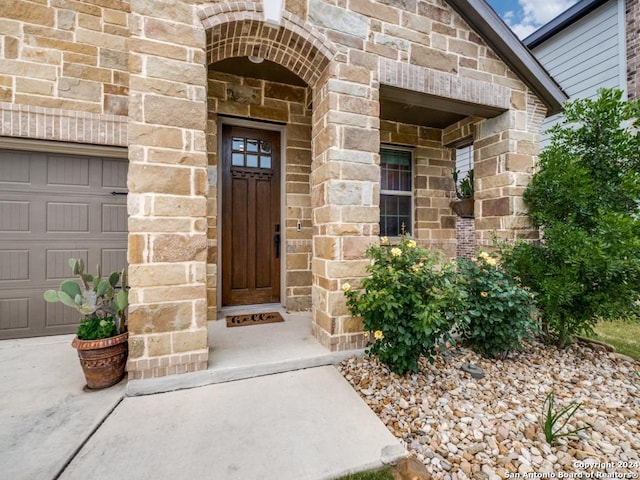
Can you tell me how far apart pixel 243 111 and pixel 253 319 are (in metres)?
2.43

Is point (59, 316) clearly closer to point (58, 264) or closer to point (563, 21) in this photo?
point (58, 264)

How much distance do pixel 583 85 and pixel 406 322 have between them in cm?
667

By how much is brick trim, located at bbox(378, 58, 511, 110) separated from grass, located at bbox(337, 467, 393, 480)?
114 inches

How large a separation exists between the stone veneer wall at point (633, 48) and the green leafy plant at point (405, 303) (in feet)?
18.5

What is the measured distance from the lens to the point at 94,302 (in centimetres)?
213

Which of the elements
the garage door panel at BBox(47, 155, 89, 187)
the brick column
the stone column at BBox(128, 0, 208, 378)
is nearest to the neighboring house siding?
the brick column

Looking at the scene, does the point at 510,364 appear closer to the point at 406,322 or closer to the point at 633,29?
the point at 406,322

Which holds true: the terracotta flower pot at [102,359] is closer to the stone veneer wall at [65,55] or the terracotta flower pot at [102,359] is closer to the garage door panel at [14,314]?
the garage door panel at [14,314]

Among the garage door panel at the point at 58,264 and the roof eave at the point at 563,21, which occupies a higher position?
the roof eave at the point at 563,21

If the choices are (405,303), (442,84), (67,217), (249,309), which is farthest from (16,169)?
(442,84)

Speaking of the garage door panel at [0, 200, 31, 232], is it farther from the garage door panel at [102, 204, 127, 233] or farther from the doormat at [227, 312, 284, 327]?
the doormat at [227, 312, 284, 327]

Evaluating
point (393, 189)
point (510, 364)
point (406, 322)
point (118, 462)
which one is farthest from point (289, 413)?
point (393, 189)

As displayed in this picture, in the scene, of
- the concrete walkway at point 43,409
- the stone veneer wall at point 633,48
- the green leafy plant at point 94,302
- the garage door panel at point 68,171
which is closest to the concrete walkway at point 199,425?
the concrete walkway at point 43,409

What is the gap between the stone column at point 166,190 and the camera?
200 cm
